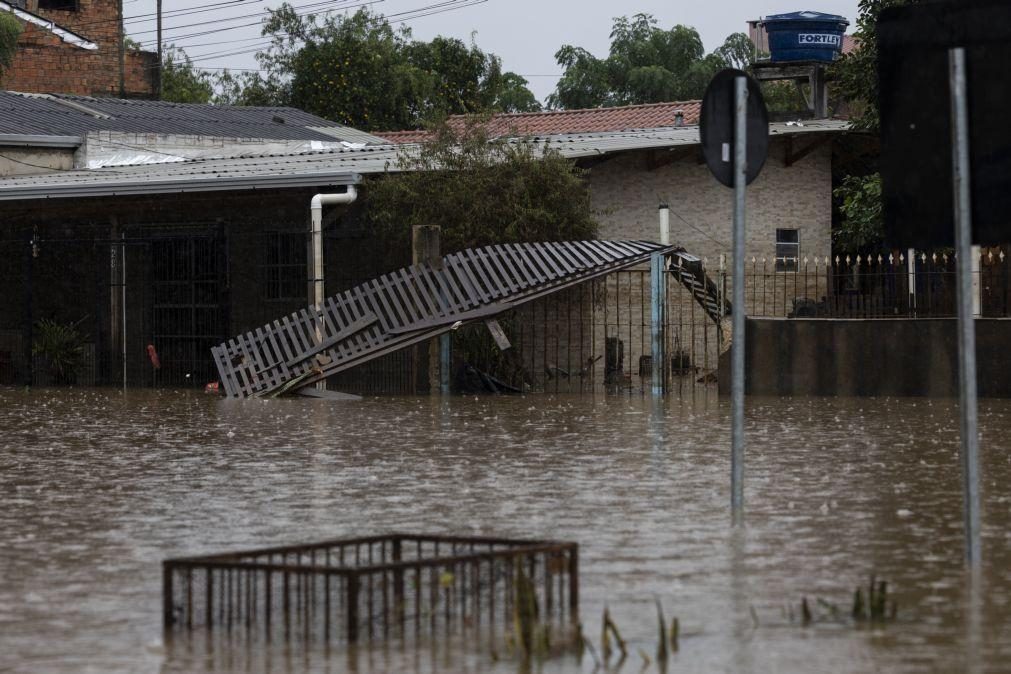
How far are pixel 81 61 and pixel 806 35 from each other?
86.7ft

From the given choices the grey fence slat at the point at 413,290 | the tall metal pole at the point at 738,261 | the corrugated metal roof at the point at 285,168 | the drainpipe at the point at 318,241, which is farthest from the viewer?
the corrugated metal roof at the point at 285,168

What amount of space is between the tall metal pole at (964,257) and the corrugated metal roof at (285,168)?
1684 cm

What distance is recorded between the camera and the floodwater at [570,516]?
20.9 ft

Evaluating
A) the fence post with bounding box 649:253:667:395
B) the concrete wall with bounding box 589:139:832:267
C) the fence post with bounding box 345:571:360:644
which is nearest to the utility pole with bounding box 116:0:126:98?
the concrete wall with bounding box 589:139:832:267

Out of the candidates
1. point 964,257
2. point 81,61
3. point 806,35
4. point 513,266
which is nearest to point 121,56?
point 81,61

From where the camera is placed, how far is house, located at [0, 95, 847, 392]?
26438mm

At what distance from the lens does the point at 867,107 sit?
29.2 meters

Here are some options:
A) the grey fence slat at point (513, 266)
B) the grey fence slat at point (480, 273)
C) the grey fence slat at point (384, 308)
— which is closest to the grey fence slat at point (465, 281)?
Answer: the grey fence slat at point (480, 273)

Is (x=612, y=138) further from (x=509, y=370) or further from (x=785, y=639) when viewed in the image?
(x=785, y=639)

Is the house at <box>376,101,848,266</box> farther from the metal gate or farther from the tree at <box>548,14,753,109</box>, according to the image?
the tree at <box>548,14,753,109</box>

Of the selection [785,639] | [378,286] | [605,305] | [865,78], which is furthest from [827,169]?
[785,639]

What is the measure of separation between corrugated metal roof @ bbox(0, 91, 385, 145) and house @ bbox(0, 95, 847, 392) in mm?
4357

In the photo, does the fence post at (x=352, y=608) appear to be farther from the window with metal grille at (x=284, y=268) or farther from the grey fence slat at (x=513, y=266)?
the window with metal grille at (x=284, y=268)

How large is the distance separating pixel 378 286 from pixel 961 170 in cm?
1604
